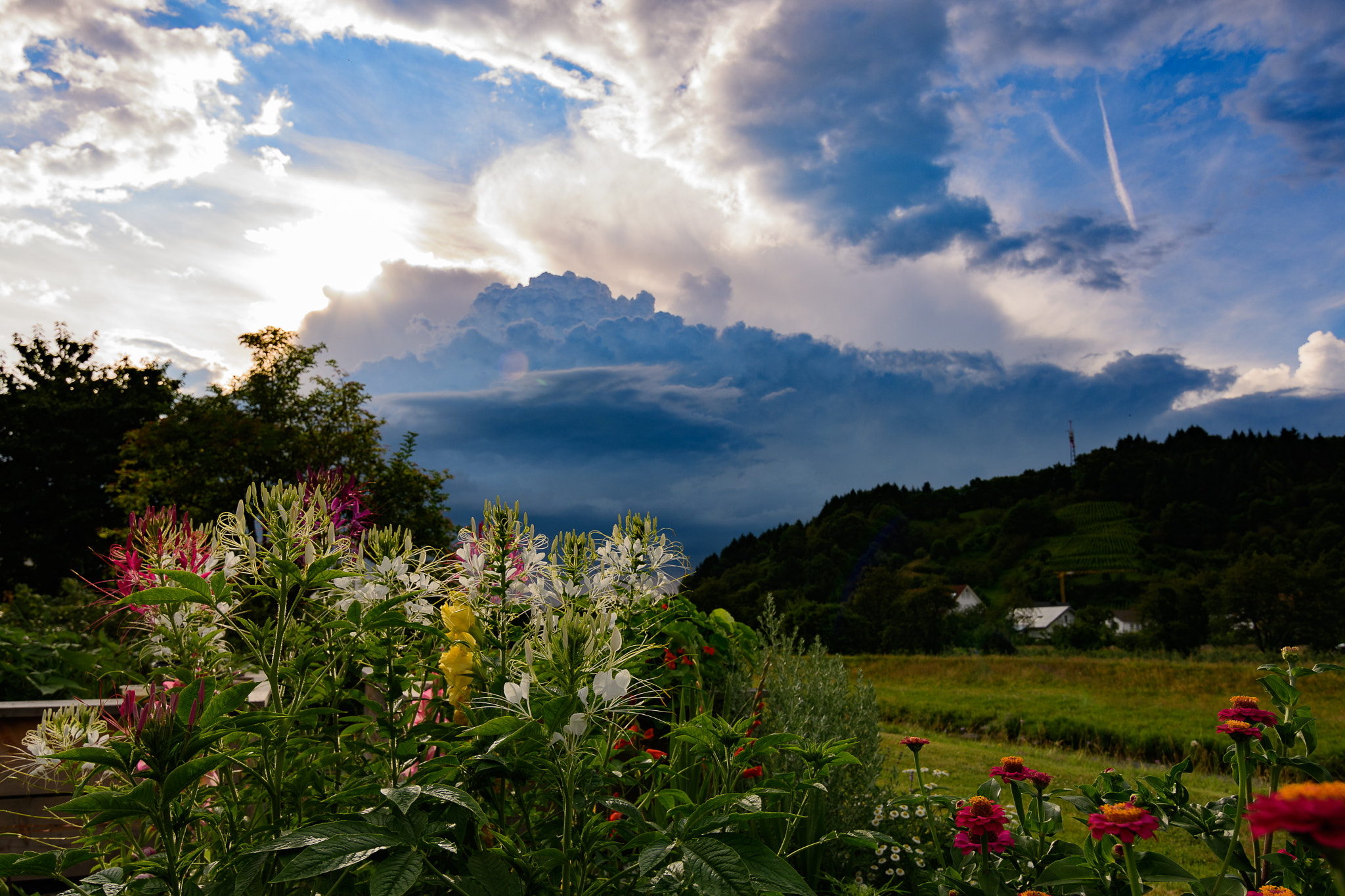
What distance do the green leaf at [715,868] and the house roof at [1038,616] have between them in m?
42.3

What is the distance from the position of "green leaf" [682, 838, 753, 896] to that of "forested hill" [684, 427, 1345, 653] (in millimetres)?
23077

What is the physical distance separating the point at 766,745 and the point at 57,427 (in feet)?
93.8

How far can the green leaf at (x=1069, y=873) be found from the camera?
170 cm

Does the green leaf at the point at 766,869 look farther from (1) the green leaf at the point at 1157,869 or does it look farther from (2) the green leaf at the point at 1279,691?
(2) the green leaf at the point at 1279,691

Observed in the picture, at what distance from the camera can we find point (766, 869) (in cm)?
107

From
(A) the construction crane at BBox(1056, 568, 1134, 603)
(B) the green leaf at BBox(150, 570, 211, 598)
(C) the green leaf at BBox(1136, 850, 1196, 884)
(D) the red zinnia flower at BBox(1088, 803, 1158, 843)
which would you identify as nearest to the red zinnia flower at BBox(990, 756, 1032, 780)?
(C) the green leaf at BBox(1136, 850, 1196, 884)

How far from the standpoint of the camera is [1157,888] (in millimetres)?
3664

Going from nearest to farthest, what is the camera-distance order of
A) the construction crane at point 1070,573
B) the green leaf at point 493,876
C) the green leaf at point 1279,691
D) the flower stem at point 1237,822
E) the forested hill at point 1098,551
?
the green leaf at point 493,876, the flower stem at point 1237,822, the green leaf at point 1279,691, the forested hill at point 1098,551, the construction crane at point 1070,573

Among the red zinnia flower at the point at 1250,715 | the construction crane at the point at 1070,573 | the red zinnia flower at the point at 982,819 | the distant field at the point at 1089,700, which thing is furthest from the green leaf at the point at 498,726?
the construction crane at the point at 1070,573

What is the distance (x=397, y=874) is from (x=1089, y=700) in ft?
62.9

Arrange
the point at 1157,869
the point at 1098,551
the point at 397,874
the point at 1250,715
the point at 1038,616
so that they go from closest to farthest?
the point at 397,874 → the point at 1157,869 → the point at 1250,715 → the point at 1038,616 → the point at 1098,551

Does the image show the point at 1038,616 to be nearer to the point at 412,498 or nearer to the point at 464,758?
the point at 412,498

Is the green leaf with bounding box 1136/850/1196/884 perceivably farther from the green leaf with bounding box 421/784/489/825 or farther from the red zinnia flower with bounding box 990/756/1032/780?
the green leaf with bounding box 421/784/489/825

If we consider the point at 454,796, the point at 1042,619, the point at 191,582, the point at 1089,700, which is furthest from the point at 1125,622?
the point at 191,582
